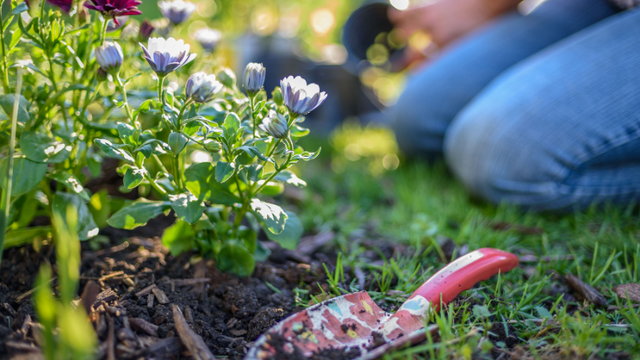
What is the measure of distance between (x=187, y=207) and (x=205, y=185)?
3.0 inches

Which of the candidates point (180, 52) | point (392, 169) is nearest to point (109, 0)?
point (180, 52)

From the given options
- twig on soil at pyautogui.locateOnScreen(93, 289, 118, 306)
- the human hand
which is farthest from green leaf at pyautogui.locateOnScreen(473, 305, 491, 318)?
the human hand

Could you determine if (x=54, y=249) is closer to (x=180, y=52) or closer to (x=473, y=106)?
(x=180, y=52)

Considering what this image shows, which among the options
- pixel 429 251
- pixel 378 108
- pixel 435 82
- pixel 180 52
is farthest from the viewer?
pixel 378 108

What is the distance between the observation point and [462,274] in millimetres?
923

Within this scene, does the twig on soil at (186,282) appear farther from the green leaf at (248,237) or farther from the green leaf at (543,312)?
the green leaf at (543,312)

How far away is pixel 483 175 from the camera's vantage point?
1558 millimetres

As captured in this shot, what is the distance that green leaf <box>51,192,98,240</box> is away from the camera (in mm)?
926

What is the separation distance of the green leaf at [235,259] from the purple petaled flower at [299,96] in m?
0.37

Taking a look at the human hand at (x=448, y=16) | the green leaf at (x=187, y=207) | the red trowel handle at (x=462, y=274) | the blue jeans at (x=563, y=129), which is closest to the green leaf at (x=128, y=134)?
the green leaf at (x=187, y=207)

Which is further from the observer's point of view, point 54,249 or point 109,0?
point 54,249

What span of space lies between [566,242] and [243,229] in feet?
3.13

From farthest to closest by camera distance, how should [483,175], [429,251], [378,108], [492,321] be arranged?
[378,108] → [483,175] → [429,251] → [492,321]

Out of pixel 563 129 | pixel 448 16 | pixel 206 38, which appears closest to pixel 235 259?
pixel 206 38
